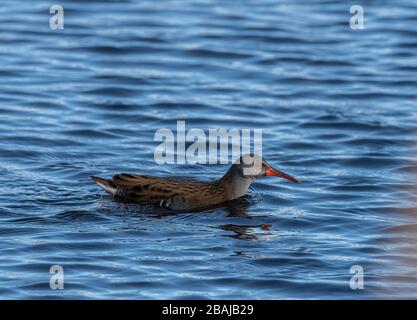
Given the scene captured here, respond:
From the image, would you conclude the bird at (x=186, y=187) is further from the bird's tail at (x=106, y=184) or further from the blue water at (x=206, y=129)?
the blue water at (x=206, y=129)

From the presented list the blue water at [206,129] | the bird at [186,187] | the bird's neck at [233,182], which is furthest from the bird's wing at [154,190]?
the bird's neck at [233,182]

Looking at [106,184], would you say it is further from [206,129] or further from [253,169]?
[206,129]

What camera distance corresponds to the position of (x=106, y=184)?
14.1 m

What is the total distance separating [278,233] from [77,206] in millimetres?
2307

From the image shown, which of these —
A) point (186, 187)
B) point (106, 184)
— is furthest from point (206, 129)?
point (106, 184)

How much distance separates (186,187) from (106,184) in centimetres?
92

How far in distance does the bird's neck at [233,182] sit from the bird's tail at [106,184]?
1.27m

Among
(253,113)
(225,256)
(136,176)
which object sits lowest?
(225,256)

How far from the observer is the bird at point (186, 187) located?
13.9m

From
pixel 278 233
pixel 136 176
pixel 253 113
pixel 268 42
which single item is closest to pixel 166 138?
pixel 253 113

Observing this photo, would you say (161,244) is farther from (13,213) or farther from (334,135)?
(334,135)

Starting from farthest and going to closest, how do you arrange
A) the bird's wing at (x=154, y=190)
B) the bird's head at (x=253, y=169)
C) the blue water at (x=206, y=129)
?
the bird's head at (x=253, y=169)
the bird's wing at (x=154, y=190)
the blue water at (x=206, y=129)

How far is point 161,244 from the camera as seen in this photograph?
41.6ft

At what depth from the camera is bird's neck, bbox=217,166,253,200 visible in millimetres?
14391
